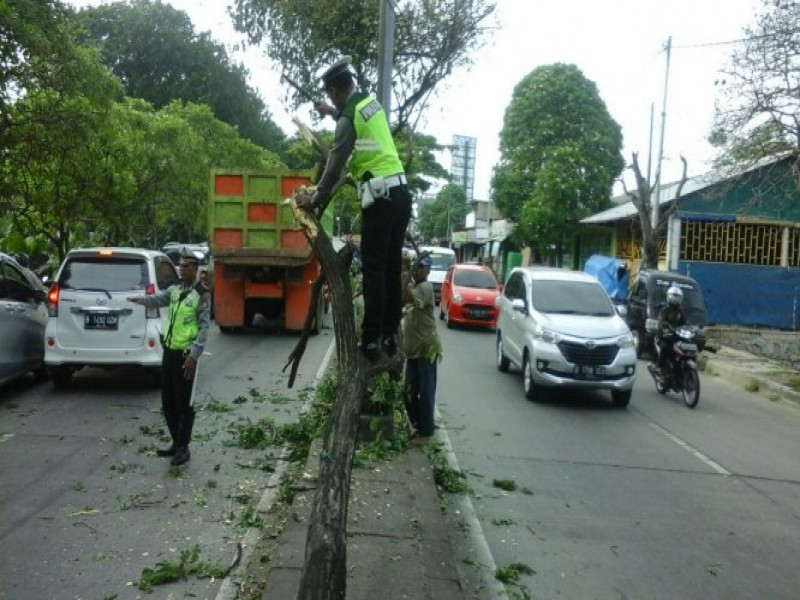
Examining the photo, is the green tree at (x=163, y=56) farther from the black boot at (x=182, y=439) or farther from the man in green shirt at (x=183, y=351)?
the black boot at (x=182, y=439)

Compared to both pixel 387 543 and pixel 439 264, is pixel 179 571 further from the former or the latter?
pixel 439 264

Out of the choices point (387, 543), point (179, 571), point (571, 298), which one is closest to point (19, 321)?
point (179, 571)

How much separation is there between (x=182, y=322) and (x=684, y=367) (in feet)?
26.6

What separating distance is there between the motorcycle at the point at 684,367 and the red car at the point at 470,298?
8070mm

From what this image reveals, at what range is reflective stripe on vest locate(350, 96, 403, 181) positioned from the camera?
390cm

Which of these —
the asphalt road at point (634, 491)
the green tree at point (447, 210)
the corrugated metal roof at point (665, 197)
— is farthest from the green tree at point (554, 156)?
the green tree at point (447, 210)

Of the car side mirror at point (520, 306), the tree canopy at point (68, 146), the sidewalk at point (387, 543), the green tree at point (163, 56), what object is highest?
the green tree at point (163, 56)

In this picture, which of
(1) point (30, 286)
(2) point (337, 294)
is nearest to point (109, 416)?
(1) point (30, 286)

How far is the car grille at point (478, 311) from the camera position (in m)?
21.6

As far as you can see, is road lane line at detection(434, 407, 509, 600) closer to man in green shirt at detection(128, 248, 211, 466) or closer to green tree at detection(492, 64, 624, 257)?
man in green shirt at detection(128, 248, 211, 466)

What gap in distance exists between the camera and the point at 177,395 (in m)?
7.76

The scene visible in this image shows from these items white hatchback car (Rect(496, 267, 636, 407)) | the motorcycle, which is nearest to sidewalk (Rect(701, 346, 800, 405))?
the motorcycle

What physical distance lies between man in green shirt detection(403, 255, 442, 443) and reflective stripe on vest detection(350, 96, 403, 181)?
14.1ft

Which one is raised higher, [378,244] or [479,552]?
[378,244]
